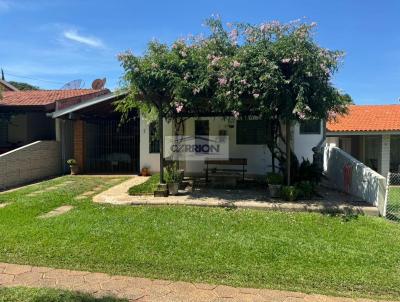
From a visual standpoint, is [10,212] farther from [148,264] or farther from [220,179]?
[220,179]

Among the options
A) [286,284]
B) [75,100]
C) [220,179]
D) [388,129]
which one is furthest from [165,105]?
[388,129]

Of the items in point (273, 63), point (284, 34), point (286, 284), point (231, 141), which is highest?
point (284, 34)

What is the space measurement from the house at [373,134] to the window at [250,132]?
4.18 metres

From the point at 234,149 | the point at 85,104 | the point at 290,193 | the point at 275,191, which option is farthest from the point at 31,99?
the point at 290,193

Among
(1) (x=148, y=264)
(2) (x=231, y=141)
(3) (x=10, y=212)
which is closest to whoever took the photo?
(1) (x=148, y=264)

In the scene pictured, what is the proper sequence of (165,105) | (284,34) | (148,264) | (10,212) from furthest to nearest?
1. (165,105)
2. (284,34)
3. (10,212)
4. (148,264)

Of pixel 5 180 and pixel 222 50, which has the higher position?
pixel 222 50

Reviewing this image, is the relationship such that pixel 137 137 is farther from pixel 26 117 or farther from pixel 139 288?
pixel 139 288

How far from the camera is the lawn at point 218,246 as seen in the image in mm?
4758

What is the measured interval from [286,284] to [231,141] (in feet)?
32.0

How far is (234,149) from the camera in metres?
14.1

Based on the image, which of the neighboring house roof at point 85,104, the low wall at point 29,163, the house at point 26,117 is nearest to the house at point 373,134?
the neighboring house roof at point 85,104

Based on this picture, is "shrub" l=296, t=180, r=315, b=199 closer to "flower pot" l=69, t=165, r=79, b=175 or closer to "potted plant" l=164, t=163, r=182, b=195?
A: "potted plant" l=164, t=163, r=182, b=195

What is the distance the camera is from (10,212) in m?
8.24
